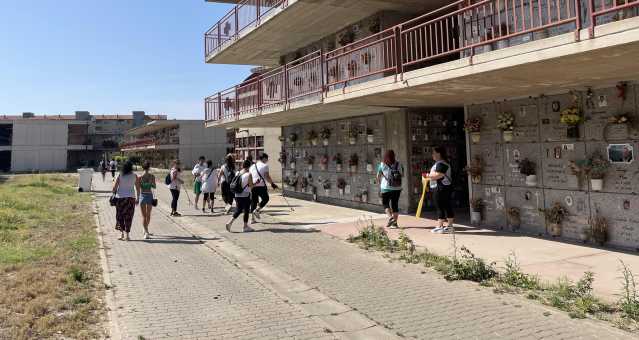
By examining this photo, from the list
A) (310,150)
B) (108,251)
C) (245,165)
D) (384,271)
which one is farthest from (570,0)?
(310,150)

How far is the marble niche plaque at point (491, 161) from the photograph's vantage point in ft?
31.7

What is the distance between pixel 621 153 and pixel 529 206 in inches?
80.9

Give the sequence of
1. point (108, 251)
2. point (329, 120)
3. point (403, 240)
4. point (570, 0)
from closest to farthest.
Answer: point (570, 0) → point (403, 240) → point (108, 251) → point (329, 120)

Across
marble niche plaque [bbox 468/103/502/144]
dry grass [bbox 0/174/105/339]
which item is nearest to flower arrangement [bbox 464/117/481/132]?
marble niche plaque [bbox 468/103/502/144]

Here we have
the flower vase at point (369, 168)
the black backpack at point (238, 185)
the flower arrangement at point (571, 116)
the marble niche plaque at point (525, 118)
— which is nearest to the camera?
the flower arrangement at point (571, 116)

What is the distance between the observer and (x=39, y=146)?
63969 mm

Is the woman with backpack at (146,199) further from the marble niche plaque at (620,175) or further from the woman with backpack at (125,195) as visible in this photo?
the marble niche plaque at (620,175)

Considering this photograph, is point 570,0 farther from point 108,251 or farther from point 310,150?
point 310,150

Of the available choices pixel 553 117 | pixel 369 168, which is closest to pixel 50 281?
pixel 553 117

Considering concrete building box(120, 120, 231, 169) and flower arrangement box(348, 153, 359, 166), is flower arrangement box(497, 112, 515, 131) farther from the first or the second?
concrete building box(120, 120, 231, 169)

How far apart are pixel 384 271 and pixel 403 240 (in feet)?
4.16

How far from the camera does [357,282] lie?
20.6ft

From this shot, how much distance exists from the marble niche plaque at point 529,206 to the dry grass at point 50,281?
7.46m

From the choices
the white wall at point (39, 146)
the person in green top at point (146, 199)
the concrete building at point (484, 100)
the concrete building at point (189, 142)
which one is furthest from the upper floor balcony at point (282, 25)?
the white wall at point (39, 146)
